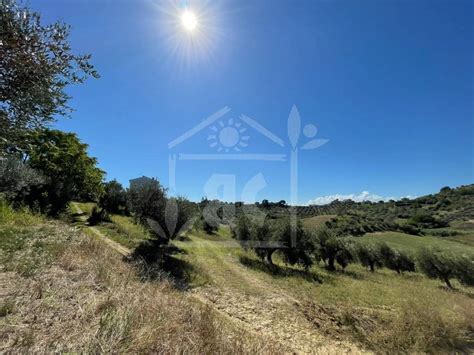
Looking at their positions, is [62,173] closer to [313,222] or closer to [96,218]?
[96,218]

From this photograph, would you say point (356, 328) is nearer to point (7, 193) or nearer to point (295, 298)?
point (295, 298)

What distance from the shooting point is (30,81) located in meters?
4.09

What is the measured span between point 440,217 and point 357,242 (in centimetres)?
6605

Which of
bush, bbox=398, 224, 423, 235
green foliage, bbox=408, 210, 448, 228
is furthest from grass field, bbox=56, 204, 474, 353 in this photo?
green foliage, bbox=408, 210, 448, 228

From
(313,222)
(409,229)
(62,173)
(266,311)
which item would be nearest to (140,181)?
(62,173)

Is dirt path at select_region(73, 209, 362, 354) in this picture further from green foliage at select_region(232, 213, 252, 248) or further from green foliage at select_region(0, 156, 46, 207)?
green foliage at select_region(0, 156, 46, 207)

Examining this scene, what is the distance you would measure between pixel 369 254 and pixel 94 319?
34.3 meters

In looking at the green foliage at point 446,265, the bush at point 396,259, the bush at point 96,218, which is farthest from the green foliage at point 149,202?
the bush at point 396,259

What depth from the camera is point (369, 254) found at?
30219 mm

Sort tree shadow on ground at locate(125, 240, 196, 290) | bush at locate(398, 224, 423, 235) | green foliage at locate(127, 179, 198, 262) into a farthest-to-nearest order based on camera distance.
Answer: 1. bush at locate(398, 224, 423, 235)
2. green foliage at locate(127, 179, 198, 262)
3. tree shadow on ground at locate(125, 240, 196, 290)

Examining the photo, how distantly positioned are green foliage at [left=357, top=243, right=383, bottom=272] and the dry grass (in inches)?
1248

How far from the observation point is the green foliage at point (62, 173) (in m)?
21.2

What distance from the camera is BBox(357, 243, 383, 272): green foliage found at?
30266 millimetres

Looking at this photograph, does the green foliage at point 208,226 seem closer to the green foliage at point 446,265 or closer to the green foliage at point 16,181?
the green foliage at point 16,181
